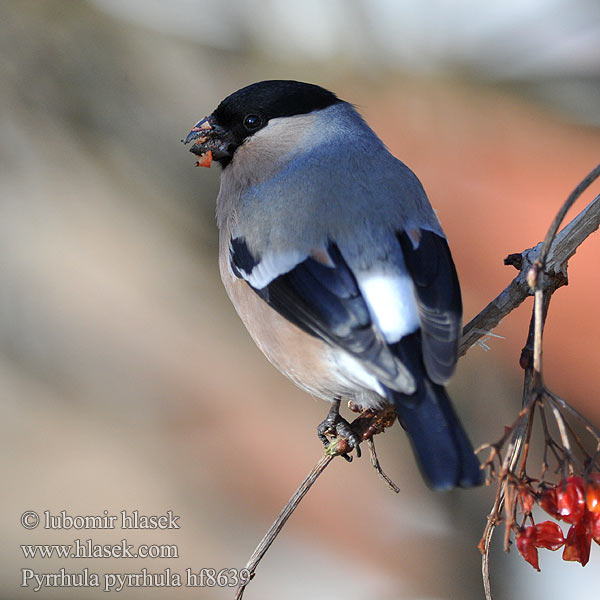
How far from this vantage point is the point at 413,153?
3.38 m

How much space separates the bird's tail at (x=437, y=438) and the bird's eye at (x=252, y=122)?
97cm

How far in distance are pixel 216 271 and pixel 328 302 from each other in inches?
78.1

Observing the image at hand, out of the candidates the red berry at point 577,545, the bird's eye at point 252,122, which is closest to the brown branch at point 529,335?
the red berry at point 577,545

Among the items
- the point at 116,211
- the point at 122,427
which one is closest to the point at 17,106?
the point at 116,211

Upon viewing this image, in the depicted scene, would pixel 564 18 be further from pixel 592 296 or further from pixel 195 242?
pixel 195 242

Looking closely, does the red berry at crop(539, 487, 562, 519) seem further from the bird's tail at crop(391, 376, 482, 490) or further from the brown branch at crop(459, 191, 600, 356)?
the brown branch at crop(459, 191, 600, 356)

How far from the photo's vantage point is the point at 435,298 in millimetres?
1672

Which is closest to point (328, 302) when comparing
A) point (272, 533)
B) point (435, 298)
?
point (435, 298)

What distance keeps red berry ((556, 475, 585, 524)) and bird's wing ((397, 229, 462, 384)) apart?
0.29 meters

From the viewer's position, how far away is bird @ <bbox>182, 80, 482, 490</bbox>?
1555 millimetres

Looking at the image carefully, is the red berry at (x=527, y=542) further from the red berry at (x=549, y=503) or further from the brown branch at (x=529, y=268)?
the brown branch at (x=529, y=268)

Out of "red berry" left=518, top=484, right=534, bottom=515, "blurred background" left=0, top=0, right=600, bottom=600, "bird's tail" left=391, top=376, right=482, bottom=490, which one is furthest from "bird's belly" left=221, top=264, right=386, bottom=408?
"blurred background" left=0, top=0, right=600, bottom=600

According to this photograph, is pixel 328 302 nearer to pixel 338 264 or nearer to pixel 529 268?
pixel 338 264

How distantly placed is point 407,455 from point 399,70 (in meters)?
1.68
